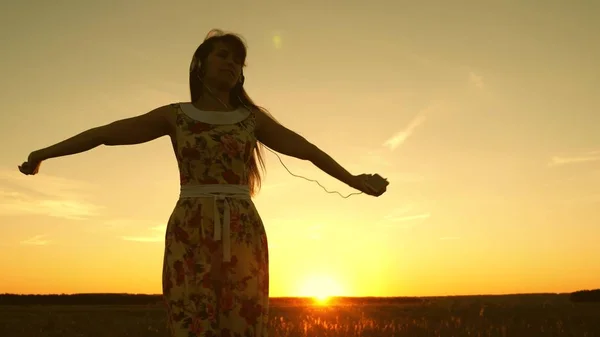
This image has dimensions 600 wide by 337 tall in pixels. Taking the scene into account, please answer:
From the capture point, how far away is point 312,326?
9.78 m

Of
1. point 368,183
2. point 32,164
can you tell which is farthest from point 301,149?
point 32,164

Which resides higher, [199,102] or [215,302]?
[199,102]

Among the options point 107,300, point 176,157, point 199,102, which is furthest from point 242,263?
point 107,300

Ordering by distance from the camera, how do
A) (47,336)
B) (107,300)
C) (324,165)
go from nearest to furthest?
(324,165) → (47,336) → (107,300)

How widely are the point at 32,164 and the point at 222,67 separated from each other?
1.34 m

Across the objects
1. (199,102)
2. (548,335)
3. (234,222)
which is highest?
(199,102)

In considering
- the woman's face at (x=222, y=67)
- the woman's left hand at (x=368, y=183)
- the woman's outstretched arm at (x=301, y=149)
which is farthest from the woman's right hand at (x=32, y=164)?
the woman's left hand at (x=368, y=183)

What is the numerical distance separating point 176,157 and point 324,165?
39.6 inches

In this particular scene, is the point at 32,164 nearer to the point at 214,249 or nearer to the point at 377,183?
the point at 214,249

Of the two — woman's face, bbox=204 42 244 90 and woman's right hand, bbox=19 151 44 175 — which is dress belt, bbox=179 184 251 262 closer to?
woman's face, bbox=204 42 244 90

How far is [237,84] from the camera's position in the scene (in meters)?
4.49

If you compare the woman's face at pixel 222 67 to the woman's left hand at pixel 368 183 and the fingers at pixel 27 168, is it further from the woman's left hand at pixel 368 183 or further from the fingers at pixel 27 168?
the fingers at pixel 27 168

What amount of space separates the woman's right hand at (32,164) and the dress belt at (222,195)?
0.94 m

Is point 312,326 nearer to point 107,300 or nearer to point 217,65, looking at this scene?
point 217,65
